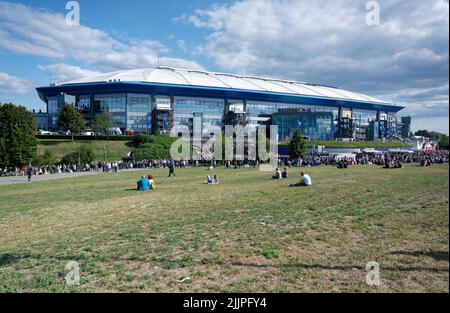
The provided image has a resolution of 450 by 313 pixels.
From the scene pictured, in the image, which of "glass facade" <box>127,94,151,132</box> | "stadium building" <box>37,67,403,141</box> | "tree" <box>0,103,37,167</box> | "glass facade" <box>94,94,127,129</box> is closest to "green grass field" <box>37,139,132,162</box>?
"tree" <box>0,103,37,167</box>

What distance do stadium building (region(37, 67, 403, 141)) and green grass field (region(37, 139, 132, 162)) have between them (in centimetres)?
2316

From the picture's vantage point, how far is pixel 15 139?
141ft

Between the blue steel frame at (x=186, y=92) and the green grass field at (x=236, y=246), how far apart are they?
8422cm

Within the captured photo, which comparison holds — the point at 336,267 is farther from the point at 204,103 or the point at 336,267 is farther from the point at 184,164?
the point at 204,103

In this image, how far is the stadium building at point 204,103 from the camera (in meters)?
93.8

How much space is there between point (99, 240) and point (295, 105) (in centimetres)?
11118

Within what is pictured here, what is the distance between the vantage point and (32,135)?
4647 centimetres

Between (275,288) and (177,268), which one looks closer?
(275,288)

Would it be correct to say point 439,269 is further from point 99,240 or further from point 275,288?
point 99,240

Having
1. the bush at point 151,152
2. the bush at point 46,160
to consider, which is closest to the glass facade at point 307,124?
the bush at point 151,152

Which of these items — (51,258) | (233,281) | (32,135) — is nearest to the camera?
(233,281)

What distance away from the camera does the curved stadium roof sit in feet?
322

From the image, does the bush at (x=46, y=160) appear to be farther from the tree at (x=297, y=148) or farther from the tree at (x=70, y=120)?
the tree at (x=297, y=148)

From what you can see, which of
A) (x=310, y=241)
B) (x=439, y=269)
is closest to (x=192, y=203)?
(x=310, y=241)
